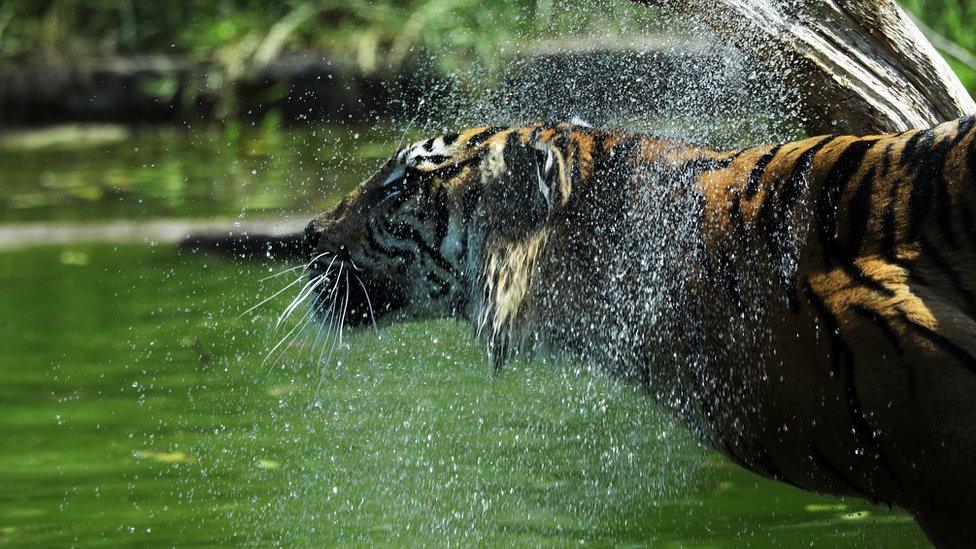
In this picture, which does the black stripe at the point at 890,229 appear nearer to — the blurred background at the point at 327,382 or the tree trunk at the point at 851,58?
the blurred background at the point at 327,382

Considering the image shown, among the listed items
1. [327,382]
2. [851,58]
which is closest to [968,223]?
[851,58]

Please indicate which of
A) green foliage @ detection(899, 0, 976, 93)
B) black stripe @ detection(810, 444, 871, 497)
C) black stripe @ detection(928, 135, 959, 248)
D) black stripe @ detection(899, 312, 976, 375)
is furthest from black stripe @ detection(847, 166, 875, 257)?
green foliage @ detection(899, 0, 976, 93)

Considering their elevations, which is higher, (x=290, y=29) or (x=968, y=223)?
(x=968, y=223)

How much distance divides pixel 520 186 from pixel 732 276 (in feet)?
1.88

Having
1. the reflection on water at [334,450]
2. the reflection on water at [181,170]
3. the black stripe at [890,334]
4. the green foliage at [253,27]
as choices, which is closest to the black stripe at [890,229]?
the black stripe at [890,334]

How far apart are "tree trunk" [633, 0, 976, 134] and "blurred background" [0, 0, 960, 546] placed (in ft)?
0.43

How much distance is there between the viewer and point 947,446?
2.30m

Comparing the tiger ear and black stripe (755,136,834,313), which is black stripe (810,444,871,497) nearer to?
black stripe (755,136,834,313)

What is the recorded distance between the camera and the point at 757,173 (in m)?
2.85

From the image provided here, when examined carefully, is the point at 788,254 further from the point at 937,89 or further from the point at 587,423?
the point at 587,423

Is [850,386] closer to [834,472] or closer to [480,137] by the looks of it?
[834,472]

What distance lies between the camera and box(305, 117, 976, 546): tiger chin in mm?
2396

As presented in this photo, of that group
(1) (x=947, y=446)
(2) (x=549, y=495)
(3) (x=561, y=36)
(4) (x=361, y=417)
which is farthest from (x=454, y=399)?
(3) (x=561, y=36)

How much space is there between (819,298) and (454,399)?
2.35 meters
